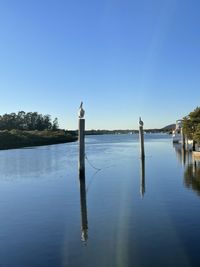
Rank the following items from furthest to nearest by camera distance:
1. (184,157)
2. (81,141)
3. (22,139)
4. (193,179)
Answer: (22,139)
(184,157)
(81,141)
(193,179)

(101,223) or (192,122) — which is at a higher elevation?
(192,122)

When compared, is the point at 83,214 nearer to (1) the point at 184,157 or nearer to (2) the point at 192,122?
(1) the point at 184,157

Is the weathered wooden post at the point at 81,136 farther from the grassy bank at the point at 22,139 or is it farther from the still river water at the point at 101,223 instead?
the grassy bank at the point at 22,139

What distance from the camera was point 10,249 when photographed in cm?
1574

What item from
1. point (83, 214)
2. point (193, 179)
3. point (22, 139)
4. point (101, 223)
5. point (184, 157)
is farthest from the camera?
point (22, 139)

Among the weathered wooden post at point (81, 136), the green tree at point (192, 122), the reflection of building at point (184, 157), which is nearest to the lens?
the weathered wooden post at point (81, 136)

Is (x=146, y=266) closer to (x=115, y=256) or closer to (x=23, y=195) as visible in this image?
(x=115, y=256)

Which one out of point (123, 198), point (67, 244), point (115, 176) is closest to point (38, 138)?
point (115, 176)

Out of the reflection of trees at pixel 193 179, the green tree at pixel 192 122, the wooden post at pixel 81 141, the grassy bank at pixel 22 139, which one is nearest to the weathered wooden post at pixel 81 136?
the wooden post at pixel 81 141

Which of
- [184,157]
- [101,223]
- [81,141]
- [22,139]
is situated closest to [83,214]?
[101,223]

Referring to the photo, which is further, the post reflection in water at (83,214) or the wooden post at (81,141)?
the wooden post at (81,141)

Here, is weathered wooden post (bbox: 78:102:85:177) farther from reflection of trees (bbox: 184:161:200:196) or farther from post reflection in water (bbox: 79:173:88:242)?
reflection of trees (bbox: 184:161:200:196)

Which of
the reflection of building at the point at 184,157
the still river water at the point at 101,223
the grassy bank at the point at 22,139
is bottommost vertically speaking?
the still river water at the point at 101,223

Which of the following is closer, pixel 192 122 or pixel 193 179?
pixel 193 179
